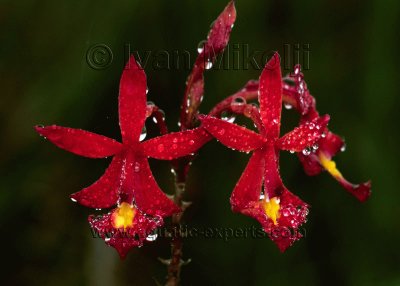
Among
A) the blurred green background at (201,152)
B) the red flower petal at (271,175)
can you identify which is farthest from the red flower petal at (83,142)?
the blurred green background at (201,152)

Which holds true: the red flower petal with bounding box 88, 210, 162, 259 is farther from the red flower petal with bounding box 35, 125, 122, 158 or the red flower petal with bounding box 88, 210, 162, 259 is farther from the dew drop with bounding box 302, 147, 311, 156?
the dew drop with bounding box 302, 147, 311, 156

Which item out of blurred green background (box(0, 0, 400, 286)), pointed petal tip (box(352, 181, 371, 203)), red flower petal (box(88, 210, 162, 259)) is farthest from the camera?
blurred green background (box(0, 0, 400, 286))

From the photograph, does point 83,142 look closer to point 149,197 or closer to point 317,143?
point 149,197

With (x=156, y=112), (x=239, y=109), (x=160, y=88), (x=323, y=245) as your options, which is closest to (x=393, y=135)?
(x=323, y=245)

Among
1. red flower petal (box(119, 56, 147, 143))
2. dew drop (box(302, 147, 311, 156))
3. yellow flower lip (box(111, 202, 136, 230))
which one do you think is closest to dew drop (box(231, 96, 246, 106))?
dew drop (box(302, 147, 311, 156))

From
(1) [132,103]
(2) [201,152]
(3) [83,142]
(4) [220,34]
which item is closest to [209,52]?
(4) [220,34]

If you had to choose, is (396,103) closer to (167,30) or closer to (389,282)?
(389,282)
